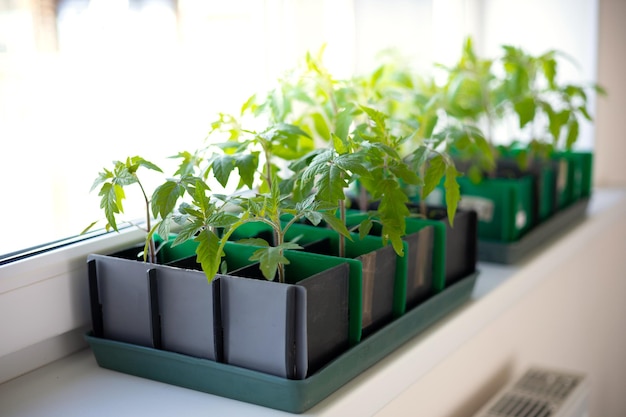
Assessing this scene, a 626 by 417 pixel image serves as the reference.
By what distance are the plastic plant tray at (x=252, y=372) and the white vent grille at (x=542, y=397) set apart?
13.2 inches

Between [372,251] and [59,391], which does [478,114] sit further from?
[59,391]

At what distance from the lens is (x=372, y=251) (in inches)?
39.5

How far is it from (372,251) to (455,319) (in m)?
0.28

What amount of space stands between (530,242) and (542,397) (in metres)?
0.34

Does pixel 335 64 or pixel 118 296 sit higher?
pixel 335 64

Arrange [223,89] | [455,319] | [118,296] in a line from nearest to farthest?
[118,296]
[455,319]
[223,89]

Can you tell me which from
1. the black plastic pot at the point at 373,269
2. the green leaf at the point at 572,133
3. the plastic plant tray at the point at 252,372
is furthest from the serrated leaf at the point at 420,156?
the green leaf at the point at 572,133

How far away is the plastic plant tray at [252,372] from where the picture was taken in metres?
0.86

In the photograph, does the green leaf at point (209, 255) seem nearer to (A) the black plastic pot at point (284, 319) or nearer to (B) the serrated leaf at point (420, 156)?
(A) the black plastic pot at point (284, 319)

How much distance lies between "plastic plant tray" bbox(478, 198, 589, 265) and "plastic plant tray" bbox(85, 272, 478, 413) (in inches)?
17.7

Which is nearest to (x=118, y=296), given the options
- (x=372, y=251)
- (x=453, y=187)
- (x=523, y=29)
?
(x=372, y=251)

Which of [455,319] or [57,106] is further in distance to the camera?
[455,319]

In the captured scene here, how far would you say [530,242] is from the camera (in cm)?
154

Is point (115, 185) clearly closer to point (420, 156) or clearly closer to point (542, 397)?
point (420, 156)
